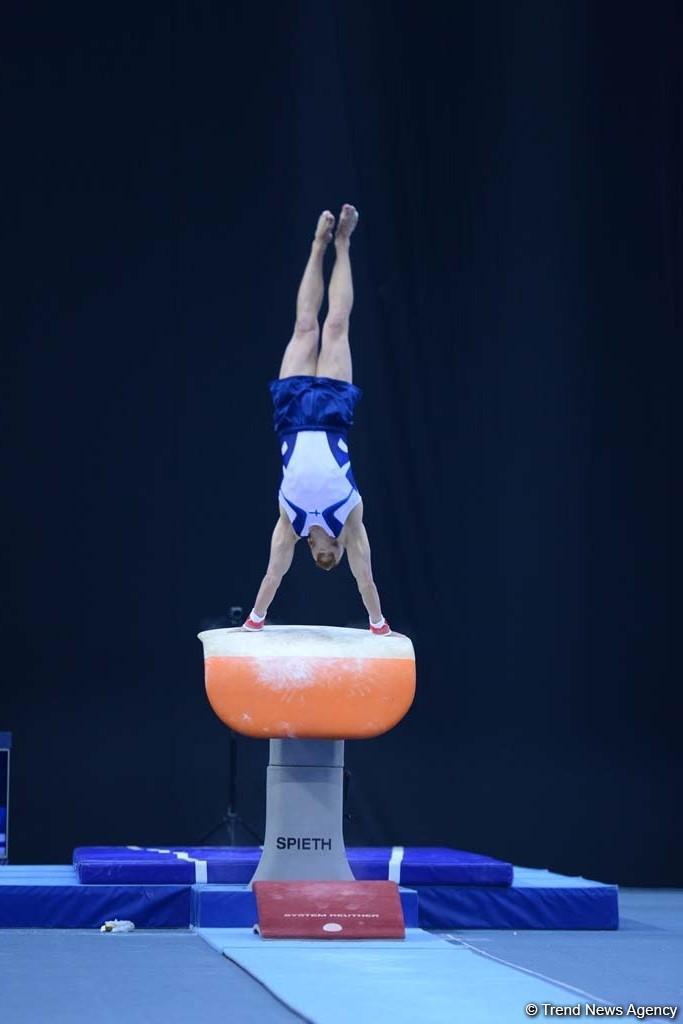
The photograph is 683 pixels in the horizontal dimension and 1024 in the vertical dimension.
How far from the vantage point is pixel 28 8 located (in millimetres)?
9766

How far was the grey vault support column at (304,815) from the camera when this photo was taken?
7137 mm

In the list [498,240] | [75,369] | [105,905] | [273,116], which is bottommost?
[105,905]

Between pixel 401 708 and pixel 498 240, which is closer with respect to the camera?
pixel 401 708

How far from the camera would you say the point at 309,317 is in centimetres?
748

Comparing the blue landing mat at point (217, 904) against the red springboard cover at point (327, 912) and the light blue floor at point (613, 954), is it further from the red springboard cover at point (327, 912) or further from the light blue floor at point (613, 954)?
the red springboard cover at point (327, 912)

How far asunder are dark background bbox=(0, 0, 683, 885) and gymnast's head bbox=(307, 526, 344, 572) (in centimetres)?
242

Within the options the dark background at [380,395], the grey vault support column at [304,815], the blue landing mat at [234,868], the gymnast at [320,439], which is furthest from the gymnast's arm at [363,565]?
A: the dark background at [380,395]

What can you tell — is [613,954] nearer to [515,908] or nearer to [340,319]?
[515,908]

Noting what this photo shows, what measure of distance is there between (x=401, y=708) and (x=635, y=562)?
10.9ft

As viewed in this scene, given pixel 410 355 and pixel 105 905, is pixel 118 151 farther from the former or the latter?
pixel 105 905

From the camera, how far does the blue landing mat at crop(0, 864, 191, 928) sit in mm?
7066

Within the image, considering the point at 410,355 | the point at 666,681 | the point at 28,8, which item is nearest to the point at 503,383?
the point at 410,355

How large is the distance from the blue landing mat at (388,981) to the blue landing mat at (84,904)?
2.35 ft

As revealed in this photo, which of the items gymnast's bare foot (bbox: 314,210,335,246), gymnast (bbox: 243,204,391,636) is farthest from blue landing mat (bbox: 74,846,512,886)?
gymnast's bare foot (bbox: 314,210,335,246)
